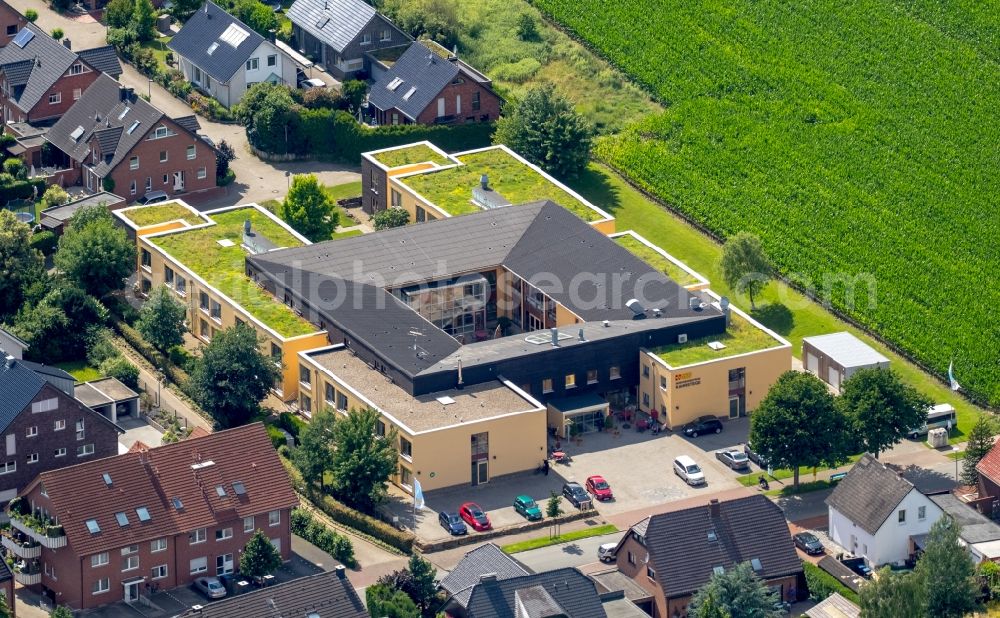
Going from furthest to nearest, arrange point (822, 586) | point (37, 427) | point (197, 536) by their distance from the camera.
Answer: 1. point (37, 427)
2. point (822, 586)
3. point (197, 536)

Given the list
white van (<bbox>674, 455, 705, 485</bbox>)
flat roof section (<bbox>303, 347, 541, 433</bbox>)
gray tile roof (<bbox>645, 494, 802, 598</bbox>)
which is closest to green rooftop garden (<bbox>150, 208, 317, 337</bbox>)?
flat roof section (<bbox>303, 347, 541, 433</bbox>)

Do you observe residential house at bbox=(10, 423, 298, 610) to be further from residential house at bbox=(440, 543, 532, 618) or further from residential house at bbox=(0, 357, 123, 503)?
residential house at bbox=(440, 543, 532, 618)

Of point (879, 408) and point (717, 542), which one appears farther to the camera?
point (879, 408)

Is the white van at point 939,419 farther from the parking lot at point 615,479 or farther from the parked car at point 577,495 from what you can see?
the parked car at point 577,495

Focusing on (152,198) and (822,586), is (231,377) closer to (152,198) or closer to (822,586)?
(152,198)

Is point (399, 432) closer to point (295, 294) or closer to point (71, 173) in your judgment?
point (295, 294)

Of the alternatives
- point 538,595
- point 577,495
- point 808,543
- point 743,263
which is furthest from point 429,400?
point 743,263

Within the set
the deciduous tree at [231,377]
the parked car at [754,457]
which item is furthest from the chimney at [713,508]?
the deciduous tree at [231,377]
